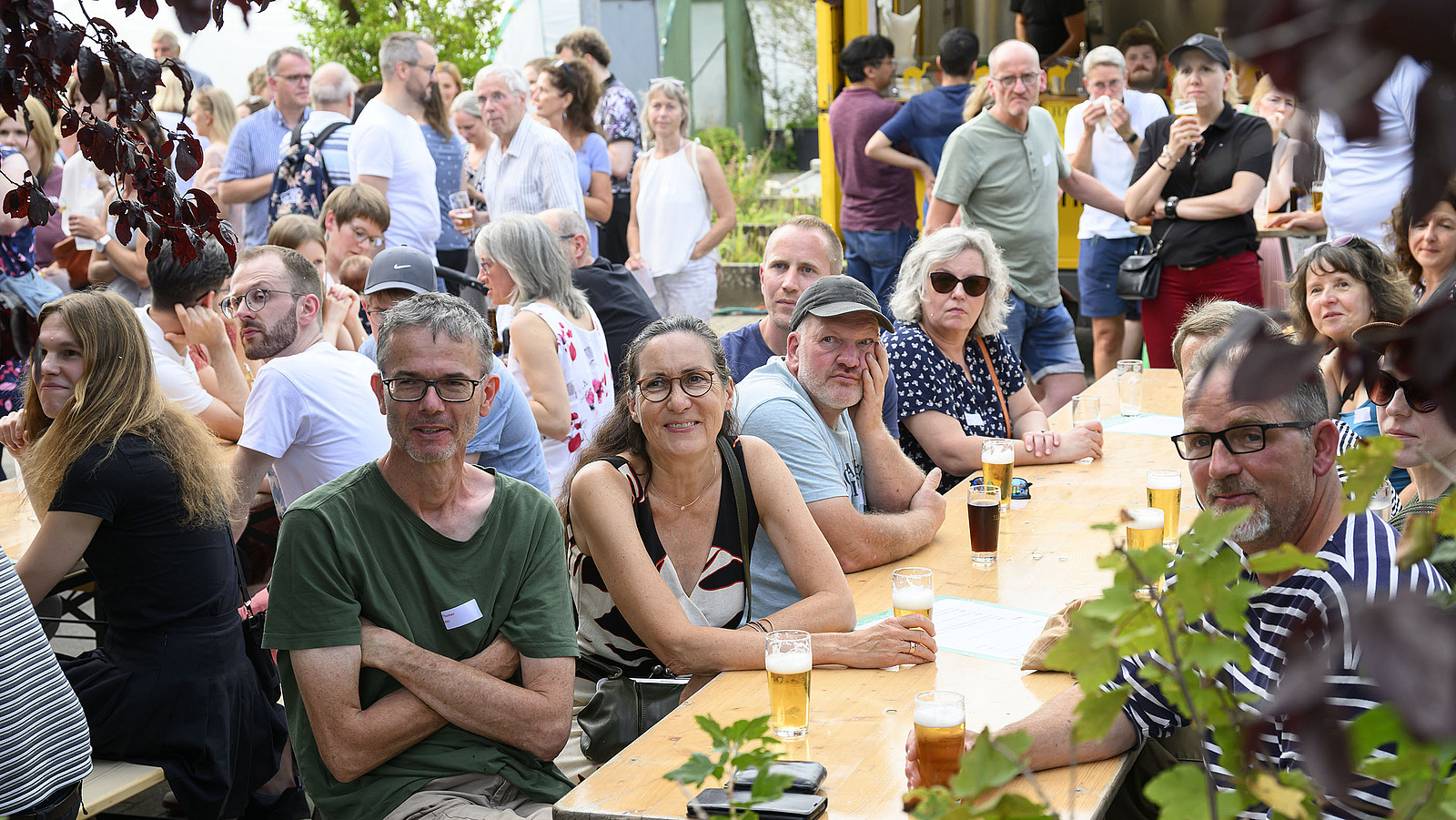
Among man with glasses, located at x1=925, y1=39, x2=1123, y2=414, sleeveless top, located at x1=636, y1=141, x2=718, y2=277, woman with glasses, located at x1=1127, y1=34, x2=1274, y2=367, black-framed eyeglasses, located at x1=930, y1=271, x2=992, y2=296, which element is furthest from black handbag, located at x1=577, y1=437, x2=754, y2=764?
sleeveless top, located at x1=636, y1=141, x2=718, y2=277

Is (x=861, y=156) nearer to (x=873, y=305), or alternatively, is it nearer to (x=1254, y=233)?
(x=1254, y=233)

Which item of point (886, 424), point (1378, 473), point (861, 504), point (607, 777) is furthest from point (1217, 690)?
point (886, 424)

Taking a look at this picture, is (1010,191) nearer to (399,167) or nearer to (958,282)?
(958,282)

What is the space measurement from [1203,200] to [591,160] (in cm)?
356

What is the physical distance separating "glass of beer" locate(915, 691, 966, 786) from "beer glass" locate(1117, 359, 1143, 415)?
311cm

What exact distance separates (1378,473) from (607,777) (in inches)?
56.9

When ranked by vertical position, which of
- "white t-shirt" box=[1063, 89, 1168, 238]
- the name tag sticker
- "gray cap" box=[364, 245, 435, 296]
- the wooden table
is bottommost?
the wooden table

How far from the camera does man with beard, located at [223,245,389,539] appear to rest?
145 inches

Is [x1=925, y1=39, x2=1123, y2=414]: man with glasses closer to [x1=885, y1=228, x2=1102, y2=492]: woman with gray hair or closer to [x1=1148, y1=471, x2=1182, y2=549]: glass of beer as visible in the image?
[x1=885, y1=228, x2=1102, y2=492]: woman with gray hair

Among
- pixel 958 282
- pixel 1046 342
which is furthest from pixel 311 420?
pixel 1046 342

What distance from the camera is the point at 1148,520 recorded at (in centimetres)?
316

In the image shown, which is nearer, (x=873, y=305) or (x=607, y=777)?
(x=607, y=777)

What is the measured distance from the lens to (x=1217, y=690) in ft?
3.17

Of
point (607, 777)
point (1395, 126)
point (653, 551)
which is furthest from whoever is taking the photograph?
point (653, 551)
